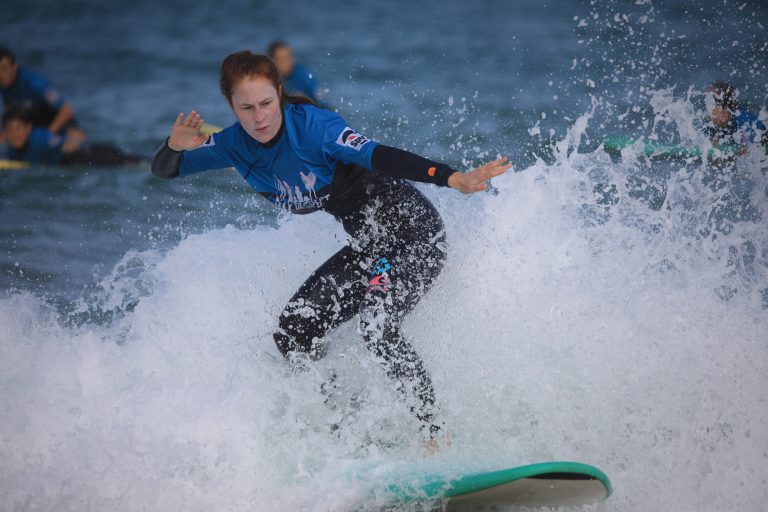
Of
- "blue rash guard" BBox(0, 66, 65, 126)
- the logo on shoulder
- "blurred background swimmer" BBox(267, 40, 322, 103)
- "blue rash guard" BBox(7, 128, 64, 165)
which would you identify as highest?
"blurred background swimmer" BBox(267, 40, 322, 103)

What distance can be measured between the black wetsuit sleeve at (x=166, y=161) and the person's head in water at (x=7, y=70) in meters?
5.22

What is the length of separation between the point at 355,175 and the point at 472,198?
166cm

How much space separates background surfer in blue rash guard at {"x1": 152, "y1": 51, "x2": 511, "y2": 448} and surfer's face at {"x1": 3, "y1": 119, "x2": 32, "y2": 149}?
18.8ft

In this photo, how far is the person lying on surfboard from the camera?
30.2ft

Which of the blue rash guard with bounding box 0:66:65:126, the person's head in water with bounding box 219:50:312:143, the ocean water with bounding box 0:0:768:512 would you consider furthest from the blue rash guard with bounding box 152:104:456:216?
the blue rash guard with bounding box 0:66:65:126

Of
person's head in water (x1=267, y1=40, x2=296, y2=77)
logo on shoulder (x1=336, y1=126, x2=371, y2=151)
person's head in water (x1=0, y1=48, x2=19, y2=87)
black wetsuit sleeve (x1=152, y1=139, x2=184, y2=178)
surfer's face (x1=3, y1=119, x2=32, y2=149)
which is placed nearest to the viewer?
logo on shoulder (x1=336, y1=126, x2=371, y2=151)

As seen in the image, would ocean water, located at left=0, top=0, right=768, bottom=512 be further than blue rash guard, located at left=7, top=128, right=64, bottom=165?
No

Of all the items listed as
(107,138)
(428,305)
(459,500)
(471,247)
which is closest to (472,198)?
(471,247)

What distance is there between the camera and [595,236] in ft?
16.0

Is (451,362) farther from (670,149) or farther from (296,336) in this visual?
(670,149)

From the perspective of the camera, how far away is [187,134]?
3.88 meters

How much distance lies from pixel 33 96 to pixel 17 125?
43cm

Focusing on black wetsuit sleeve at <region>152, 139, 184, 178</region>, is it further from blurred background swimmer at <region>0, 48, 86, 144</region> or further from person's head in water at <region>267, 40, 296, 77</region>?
blurred background swimmer at <region>0, 48, 86, 144</region>

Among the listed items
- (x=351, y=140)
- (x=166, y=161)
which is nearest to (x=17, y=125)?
(x=166, y=161)
